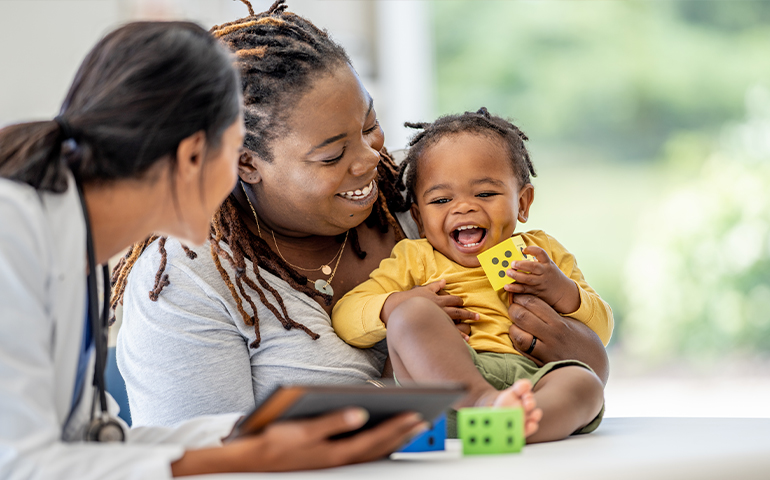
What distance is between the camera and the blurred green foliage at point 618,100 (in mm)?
5633

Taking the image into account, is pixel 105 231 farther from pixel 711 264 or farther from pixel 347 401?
pixel 711 264

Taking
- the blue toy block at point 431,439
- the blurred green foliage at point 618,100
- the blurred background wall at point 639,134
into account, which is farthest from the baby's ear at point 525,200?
the blurred green foliage at point 618,100

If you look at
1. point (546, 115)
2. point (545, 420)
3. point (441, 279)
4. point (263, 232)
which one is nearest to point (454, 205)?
point (441, 279)

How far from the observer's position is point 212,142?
1.18m

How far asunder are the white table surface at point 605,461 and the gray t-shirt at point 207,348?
1.24ft

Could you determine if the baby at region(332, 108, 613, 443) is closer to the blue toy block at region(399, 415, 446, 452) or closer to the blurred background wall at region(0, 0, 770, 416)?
the blue toy block at region(399, 415, 446, 452)

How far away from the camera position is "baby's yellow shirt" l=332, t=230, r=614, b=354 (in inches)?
65.9

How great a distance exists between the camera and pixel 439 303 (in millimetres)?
1656

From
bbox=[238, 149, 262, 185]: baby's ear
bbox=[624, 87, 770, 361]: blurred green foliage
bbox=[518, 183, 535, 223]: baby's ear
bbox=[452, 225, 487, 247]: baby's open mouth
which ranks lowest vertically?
bbox=[624, 87, 770, 361]: blurred green foliage

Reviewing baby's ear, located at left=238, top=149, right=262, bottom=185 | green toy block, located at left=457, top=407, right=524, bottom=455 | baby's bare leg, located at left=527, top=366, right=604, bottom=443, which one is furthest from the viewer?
baby's ear, located at left=238, top=149, right=262, bottom=185

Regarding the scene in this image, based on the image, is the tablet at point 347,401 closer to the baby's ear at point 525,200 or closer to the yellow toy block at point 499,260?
the yellow toy block at point 499,260

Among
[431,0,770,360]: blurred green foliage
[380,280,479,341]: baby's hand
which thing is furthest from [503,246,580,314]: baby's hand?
[431,0,770,360]: blurred green foliage

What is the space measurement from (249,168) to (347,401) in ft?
2.93

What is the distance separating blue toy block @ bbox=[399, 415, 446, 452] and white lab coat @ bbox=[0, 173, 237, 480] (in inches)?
16.3
